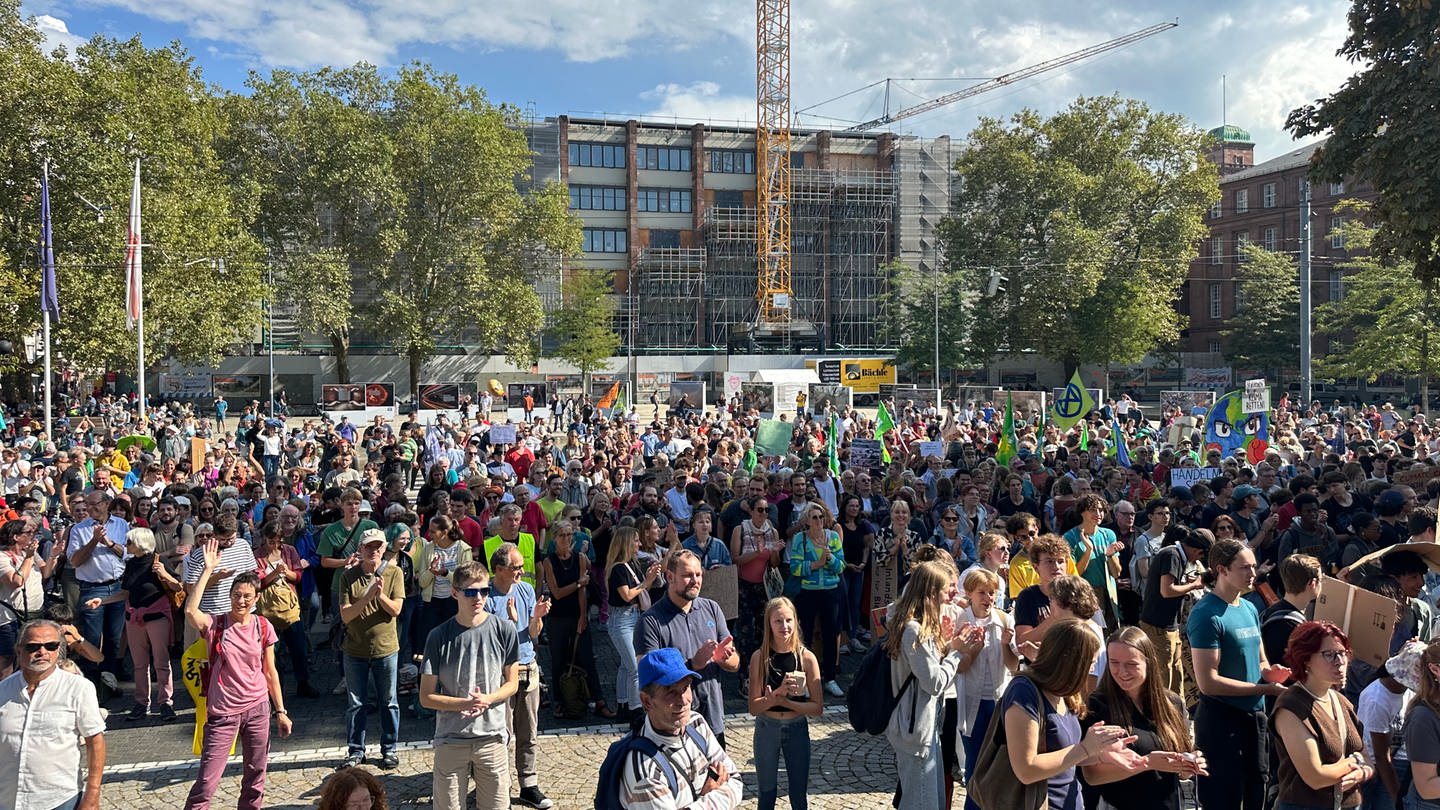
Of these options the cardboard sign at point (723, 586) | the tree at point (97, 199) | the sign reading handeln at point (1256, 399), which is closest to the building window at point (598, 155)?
the tree at point (97, 199)

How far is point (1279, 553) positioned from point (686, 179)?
62.1 metres

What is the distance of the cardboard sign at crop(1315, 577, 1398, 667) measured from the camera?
494cm

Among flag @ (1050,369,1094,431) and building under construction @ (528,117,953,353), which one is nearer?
flag @ (1050,369,1094,431)

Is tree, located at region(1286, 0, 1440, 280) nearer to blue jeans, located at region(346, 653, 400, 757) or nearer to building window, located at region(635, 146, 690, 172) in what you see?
blue jeans, located at region(346, 653, 400, 757)

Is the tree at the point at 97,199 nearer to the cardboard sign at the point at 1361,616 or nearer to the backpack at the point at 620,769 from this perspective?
the backpack at the point at 620,769

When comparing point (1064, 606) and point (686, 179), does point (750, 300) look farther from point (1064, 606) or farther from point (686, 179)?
point (1064, 606)

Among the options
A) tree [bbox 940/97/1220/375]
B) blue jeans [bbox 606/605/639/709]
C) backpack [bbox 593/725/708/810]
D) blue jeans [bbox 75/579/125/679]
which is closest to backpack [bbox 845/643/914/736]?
backpack [bbox 593/725/708/810]

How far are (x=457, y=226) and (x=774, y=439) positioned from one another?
31.7 meters

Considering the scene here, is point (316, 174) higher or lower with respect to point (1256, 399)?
higher

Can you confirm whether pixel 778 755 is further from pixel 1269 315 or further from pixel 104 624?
pixel 1269 315

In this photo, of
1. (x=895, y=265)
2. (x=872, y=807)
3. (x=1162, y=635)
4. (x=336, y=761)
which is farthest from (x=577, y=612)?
(x=895, y=265)

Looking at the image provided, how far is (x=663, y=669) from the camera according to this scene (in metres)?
3.59

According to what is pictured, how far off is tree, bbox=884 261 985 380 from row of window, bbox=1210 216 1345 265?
1882 centimetres

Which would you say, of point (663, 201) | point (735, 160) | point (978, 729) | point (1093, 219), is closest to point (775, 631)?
point (978, 729)
